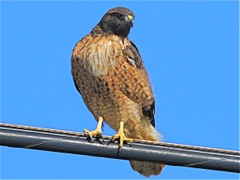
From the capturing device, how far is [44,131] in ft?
19.3

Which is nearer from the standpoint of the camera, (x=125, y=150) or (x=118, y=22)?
(x=125, y=150)

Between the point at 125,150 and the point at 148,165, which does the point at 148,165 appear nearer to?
the point at 148,165

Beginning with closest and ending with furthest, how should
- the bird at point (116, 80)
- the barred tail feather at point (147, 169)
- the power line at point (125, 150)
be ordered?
the power line at point (125, 150) → the bird at point (116, 80) → the barred tail feather at point (147, 169)

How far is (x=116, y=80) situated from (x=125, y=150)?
2.61 metres

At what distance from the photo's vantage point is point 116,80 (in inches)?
340

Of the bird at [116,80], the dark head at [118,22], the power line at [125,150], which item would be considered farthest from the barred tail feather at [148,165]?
the power line at [125,150]

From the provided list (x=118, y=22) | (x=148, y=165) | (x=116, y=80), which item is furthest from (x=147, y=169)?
(x=118, y=22)

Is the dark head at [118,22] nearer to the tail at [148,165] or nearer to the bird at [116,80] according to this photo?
the bird at [116,80]

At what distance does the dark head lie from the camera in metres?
8.89

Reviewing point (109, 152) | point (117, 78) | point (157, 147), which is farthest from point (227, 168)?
point (117, 78)

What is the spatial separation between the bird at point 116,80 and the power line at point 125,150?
2.50 meters

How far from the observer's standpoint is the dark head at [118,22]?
8.89 metres

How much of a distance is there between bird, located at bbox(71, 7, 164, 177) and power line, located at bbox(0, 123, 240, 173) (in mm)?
2498

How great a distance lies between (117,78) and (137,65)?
312 millimetres
